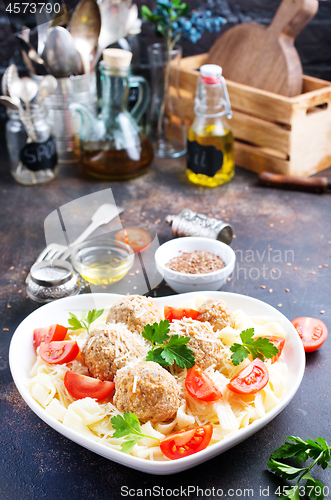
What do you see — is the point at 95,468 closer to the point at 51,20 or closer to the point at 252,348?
the point at 252,348

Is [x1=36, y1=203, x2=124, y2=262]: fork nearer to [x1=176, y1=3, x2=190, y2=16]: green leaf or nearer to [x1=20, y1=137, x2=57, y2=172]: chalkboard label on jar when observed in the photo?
[x1=20, y1=137, x2=57, y2=172]: chalkboard label on jar

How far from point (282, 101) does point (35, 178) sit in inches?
52.4

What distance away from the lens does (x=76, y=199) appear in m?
2.45

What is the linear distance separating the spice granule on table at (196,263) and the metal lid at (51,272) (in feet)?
1.19

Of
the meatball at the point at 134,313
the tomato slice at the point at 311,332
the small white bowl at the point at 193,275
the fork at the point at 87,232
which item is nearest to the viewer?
the meatball at the point at 134,313

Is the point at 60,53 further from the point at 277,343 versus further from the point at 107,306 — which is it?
the point at 277,343

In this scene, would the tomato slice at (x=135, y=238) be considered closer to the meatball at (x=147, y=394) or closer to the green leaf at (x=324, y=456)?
the meatball at (x=147, y=394)

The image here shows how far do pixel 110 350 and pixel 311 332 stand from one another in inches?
26.1

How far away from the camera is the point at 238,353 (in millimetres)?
1271

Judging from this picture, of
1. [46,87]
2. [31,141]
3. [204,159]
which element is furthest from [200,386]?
[46,87]

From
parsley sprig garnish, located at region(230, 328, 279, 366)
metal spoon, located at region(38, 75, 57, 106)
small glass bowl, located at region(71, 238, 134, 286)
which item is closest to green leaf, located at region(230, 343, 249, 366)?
parsley sprig garnish, located at region(230, 328, 279, 366)

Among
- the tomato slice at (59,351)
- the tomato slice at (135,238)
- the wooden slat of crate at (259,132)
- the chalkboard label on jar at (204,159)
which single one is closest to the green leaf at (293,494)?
the tomato slice at (59,351)

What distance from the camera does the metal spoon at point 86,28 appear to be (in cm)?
256

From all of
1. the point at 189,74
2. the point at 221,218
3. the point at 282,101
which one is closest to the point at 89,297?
the point at 221,218
